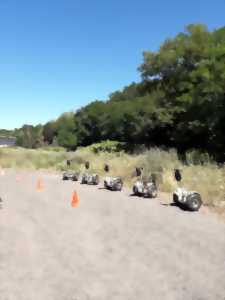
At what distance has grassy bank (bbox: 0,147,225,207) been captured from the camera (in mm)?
15555

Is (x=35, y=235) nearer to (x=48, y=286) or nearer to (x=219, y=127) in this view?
(x=48, y=286)

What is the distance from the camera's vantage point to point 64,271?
7457 millimetres

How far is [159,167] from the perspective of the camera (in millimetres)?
22062

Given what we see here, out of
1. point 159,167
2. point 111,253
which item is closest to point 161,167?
point 159,167

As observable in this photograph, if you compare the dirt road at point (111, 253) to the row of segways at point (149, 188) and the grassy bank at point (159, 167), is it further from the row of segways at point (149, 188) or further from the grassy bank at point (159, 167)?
the grassy bank at point (159, 167)

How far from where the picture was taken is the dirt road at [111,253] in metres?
6.58

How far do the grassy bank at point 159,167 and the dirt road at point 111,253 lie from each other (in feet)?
7.79

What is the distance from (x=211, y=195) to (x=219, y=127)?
11405mm

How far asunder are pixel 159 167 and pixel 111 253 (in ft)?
45.1

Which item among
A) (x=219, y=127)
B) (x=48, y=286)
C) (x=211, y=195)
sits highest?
(x=219, y=127)

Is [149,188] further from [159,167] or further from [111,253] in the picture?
[111,253]

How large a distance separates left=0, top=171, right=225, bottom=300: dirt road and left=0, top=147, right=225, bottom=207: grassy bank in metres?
2.38

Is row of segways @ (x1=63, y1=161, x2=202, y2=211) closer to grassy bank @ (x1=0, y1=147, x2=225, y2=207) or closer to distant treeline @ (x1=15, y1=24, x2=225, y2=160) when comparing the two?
grassy bank @ (x1=0, y1=147, x2=225, y2=207)

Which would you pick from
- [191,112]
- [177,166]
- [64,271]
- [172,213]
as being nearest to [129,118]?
[191,112]
